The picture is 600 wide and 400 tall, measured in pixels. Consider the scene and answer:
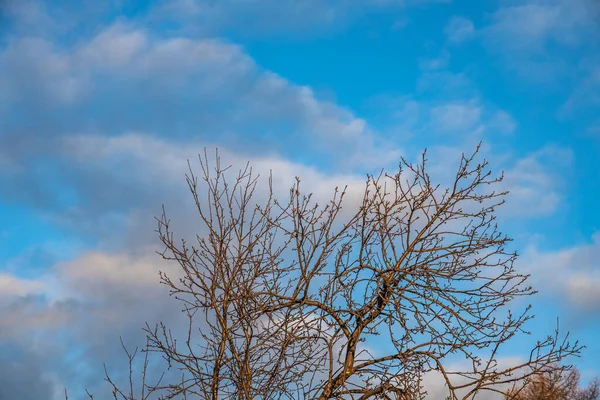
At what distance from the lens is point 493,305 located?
265 inches

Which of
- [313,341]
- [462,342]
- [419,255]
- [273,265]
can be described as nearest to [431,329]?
[462,342]

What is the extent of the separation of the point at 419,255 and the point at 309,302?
49.5 inches

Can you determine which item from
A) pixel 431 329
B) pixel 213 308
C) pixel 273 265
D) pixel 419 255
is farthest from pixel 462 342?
pixel 213 308

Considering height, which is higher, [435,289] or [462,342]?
[435,289]

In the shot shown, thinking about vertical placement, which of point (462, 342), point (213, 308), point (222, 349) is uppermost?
point (213, 308)

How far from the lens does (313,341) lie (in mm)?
6840

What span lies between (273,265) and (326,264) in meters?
0.58

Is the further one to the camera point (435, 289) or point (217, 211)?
point (217, 211)

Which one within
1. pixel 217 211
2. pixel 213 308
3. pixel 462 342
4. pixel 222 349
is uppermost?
pixel 217 211

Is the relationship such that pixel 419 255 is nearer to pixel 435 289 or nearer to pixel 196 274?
pixel 435 289

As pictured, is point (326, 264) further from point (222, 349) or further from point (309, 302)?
point (222, 349)

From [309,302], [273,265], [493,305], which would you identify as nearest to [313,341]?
[309,302]

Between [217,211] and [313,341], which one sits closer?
[313,341]

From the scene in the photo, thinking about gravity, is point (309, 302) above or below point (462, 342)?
above
